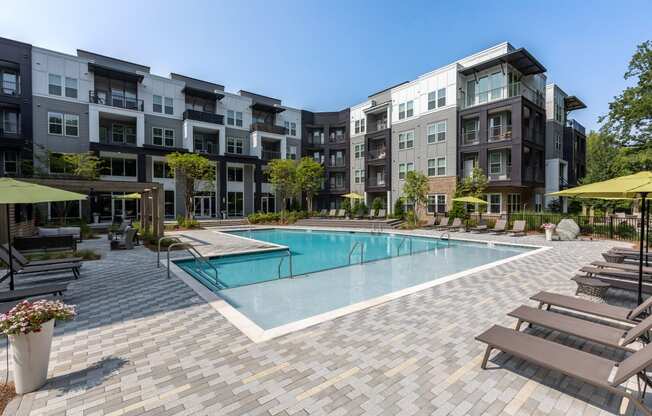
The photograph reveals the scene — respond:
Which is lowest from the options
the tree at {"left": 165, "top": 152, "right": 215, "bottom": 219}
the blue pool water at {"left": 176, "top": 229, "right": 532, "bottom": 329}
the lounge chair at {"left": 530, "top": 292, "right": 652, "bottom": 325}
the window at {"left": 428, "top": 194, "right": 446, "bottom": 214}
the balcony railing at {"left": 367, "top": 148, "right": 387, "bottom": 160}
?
the blue pool water at {"left": 176, "top": 229, "right": 532, "bottom": 329}

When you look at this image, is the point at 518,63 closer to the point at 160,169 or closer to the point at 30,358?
the point at 30,358

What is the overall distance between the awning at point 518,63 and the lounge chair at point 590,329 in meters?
23.3

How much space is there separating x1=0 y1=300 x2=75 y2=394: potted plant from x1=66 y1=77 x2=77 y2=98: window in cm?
2867

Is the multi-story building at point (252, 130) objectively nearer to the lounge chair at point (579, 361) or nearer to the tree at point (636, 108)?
the tree at point (636, 108)

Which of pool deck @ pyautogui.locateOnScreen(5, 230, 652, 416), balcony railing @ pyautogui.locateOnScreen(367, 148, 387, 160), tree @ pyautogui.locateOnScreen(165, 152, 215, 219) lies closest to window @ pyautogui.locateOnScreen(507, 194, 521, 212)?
balcony railing @ pyautogui.locateOnScreen(367, 148, 387, 160)

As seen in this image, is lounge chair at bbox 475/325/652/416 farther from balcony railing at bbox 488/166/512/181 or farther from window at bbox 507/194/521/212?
window at bbox 507/194/521/212

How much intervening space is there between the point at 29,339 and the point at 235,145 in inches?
1231

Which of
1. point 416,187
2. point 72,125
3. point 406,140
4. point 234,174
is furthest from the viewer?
point 234,174

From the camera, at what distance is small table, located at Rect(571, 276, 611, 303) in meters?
6.01

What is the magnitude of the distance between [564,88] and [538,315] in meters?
33.2

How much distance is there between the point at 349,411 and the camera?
111 inches

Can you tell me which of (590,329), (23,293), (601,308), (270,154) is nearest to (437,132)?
(270,154)

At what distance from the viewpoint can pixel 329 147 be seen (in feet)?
124

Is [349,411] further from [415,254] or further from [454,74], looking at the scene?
[454,74]
